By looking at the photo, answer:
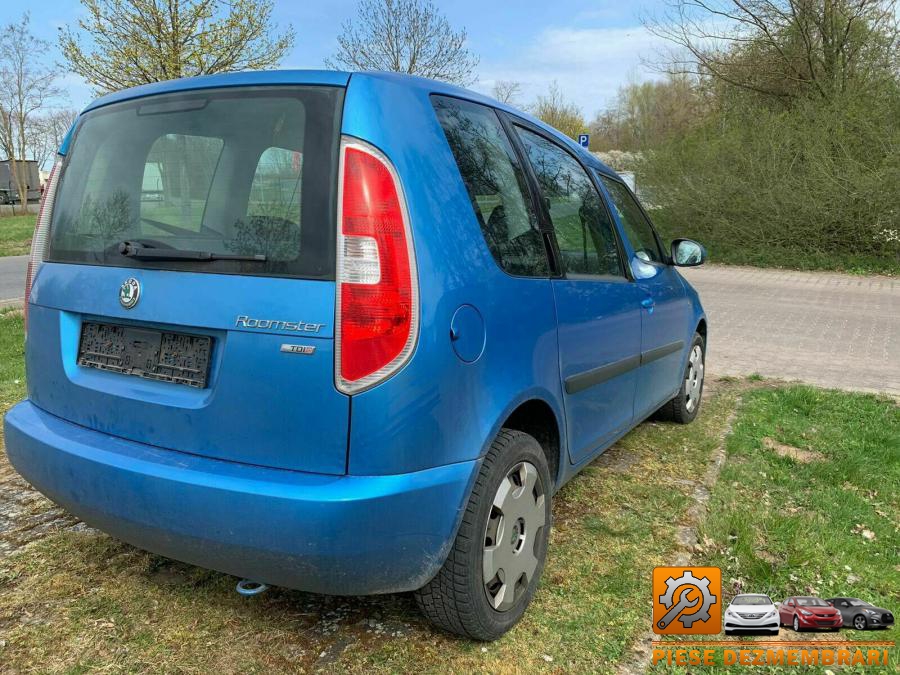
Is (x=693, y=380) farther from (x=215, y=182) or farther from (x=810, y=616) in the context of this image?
(x=215, y=182)

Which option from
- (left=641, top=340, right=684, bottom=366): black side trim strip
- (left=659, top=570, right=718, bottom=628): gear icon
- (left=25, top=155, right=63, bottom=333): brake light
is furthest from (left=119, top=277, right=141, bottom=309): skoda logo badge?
(left=641, top=340, right=684, bottom=366): black side trim strip

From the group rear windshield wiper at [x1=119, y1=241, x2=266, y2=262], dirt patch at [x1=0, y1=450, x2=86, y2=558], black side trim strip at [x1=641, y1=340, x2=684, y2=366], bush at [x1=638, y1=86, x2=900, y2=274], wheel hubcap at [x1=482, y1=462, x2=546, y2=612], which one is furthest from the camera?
bush at [x1=638, y1=86, x2=900, y2=274]

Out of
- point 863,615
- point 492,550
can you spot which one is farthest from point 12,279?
point 863,615

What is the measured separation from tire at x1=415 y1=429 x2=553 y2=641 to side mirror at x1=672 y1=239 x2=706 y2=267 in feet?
6.97

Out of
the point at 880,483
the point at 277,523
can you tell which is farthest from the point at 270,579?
the point at 880,483

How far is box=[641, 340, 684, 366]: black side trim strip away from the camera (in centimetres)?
360

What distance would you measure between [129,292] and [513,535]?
143 cm

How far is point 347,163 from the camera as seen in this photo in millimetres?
1932

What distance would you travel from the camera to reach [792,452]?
434 centimetres

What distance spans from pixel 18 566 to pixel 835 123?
15.5 meters

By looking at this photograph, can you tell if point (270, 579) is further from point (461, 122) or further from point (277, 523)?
point (461, 122)

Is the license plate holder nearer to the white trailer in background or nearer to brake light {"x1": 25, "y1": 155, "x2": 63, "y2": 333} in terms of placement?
brake light {"x1": 25, "y1": 155, "x2": 63, "y2": 333}

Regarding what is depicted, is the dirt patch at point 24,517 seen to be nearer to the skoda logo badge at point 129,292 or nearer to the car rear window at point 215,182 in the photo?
the car rear window at point 215,182

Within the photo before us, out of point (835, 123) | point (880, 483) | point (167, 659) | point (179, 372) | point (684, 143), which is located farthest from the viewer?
point (684, 143)
